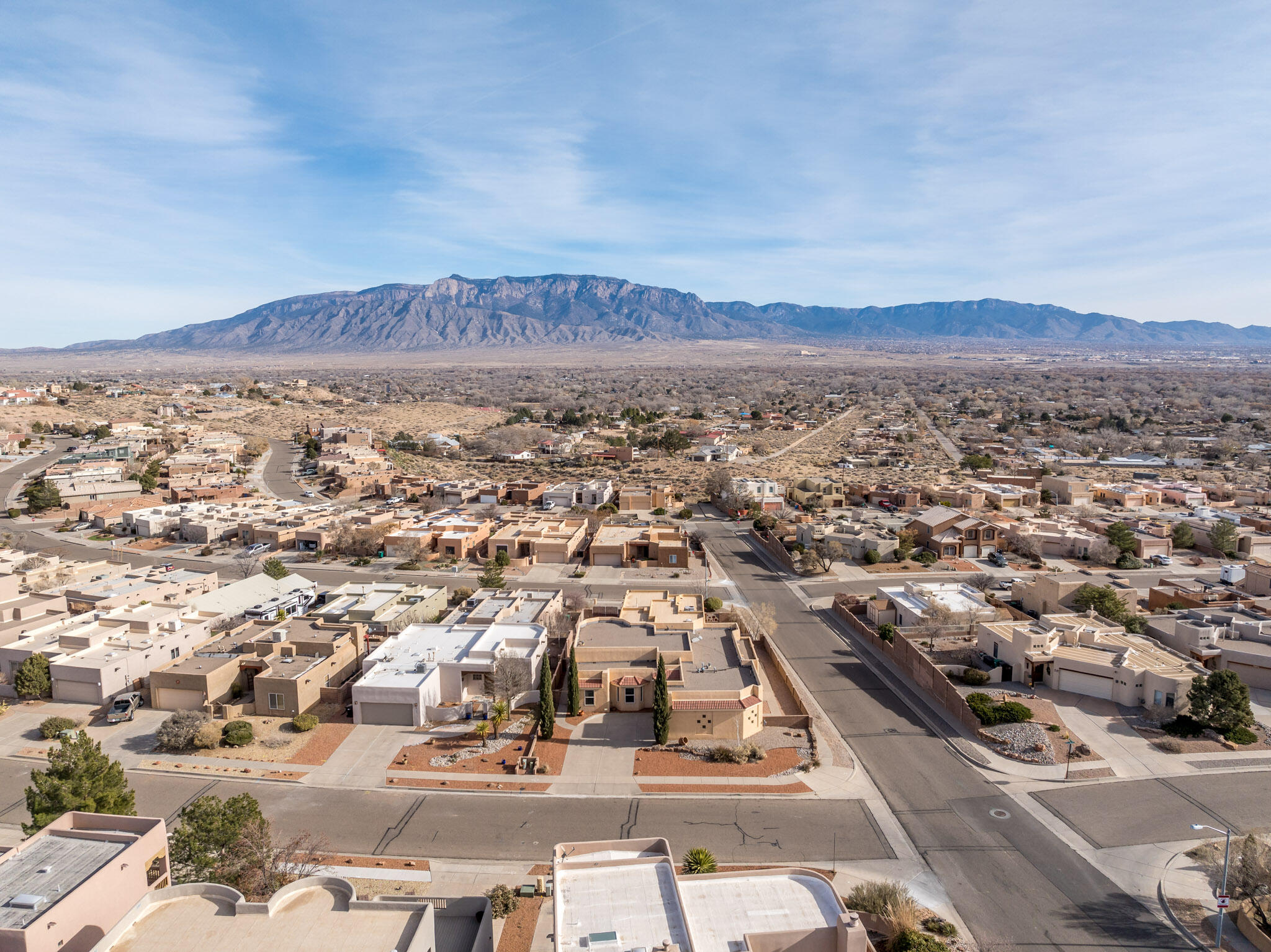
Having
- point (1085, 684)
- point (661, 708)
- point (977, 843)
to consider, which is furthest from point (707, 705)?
point (1085, 684)

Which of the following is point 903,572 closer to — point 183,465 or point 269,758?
point 269,758

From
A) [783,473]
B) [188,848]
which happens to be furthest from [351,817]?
[783,473]

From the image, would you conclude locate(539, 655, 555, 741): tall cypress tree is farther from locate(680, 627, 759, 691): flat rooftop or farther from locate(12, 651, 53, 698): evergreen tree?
locate(12, 651, 53, 698): evergreen tree

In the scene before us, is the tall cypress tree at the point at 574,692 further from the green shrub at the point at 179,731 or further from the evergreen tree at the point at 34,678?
the evergreen tree at the point at 34,678

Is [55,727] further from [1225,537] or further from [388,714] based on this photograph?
[1225,537]

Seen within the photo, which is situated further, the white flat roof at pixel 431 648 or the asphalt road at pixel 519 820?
the white flat roof at pixel 431 648

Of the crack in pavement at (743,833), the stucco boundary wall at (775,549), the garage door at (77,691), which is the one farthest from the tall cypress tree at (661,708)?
the stucco boundary wall at (775,549)

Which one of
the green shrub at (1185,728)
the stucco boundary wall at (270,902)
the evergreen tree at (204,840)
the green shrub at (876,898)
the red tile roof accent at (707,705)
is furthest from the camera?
the red tile roof accent at (707,705)
